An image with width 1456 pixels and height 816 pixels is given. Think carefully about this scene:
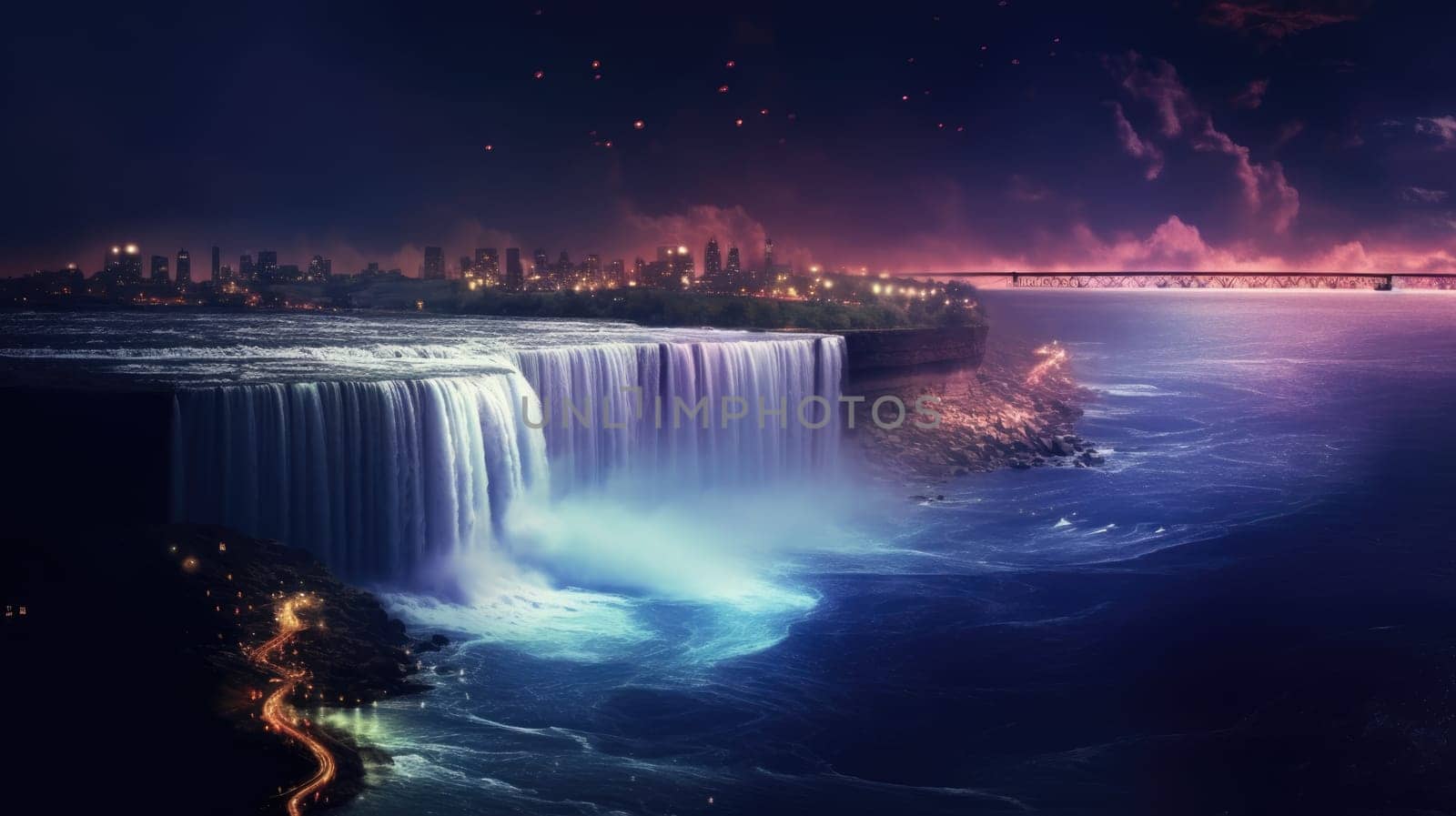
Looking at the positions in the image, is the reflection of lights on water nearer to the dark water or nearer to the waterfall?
the dark water

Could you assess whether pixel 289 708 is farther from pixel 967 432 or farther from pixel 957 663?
pixel 967 432

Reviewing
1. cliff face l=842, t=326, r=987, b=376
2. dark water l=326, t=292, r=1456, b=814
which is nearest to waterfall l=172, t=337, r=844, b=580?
dark water l=326, t=292, r=1456, b=814

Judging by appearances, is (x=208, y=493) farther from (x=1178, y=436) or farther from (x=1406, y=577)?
(x=1178, y=436)

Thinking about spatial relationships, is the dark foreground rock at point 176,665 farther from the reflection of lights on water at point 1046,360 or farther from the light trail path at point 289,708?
the reflection of lights on water at point 1046,360

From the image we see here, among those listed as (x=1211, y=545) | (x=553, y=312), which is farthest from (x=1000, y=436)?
(x=553, y=312)

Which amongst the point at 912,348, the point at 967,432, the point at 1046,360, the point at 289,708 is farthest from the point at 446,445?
the point at 1046,360

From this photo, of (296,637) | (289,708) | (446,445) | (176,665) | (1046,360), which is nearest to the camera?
(289,708)
